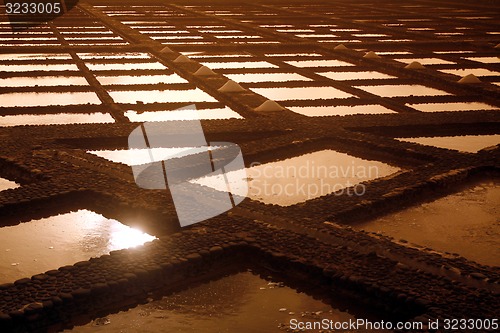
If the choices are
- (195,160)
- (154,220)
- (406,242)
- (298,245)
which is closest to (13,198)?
(154,220)

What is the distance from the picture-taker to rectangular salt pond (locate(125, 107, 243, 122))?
5426 millimetres

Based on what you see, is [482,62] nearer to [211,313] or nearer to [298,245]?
[298,245]

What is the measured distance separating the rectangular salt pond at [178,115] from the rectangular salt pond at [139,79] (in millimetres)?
1260

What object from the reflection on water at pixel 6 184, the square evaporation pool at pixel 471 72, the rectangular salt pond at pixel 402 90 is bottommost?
the square evaporation pool at pixel 471 72

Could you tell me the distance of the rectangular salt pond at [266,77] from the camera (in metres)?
7.17

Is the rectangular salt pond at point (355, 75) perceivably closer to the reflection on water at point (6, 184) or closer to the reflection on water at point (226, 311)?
the reflection on water at point (6, 184)

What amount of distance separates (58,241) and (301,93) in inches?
144

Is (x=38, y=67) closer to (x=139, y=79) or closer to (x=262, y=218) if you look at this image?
(x=139, y=79)

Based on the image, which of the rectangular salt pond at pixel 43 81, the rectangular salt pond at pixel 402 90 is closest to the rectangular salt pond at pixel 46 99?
the rectangular salt pond at pixel 43 81

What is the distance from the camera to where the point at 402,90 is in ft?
22.5

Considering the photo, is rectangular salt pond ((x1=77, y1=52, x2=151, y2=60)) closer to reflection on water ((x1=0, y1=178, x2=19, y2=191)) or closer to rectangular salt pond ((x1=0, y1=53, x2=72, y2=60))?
rectangular salt pond ((x1=0, y1=53, x2=72, y2=60))

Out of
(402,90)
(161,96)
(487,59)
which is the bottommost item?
(487,59)

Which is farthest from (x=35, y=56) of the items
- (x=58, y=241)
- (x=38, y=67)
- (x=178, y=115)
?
(x=58, y=241)

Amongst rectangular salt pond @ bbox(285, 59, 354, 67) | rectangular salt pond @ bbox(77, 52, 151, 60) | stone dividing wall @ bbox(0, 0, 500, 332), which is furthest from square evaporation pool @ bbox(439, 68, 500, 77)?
rectangular salt pond @ bbox(77, 52, 151, 60)
